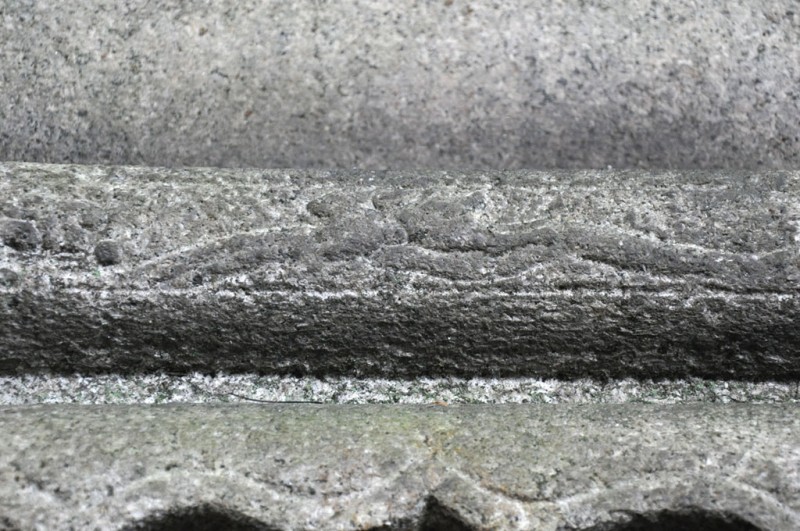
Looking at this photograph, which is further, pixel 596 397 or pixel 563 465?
pixel 596 397

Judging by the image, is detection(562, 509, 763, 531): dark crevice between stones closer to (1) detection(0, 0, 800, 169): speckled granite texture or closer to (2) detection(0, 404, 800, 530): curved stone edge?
(2) detection(0, 404, 800, 530): curved stone edge

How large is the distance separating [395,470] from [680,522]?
328 millimetres

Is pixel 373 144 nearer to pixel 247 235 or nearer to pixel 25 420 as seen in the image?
pixel 247 235

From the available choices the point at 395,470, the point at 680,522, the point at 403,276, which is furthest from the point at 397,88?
the point at 680,522

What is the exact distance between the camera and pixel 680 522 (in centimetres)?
104

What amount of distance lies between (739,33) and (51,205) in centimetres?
117

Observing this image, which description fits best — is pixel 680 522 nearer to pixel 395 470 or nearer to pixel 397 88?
pixel 395 470

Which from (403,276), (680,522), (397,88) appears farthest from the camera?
(397,88)

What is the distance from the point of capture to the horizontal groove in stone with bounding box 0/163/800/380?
4.07 ft

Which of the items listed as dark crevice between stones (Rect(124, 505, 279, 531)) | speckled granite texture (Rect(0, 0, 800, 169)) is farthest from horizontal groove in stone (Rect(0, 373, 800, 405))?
speckled granite texture (Rect(0, 0, 800, 169))

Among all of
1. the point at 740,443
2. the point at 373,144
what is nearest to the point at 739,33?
the point at 373,144

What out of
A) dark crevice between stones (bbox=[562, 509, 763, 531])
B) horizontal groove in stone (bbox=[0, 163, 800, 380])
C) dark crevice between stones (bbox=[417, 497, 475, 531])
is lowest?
dark crevice between stones (bbox=[417, 497, 475, 531])

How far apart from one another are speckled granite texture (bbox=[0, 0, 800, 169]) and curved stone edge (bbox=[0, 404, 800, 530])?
1.90 ft

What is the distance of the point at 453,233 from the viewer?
1265 millimetres
